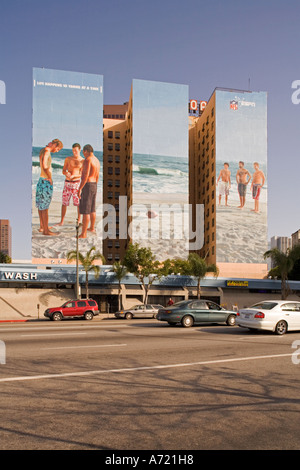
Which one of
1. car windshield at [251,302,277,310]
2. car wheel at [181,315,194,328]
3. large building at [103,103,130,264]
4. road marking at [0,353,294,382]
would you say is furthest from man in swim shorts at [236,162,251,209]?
road marking at [0,353,294,382]

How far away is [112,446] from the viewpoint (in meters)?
5.09

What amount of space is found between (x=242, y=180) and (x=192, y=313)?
2832 inches

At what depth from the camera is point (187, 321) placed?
20.8m

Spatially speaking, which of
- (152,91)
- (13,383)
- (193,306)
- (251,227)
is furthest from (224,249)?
(13,383)

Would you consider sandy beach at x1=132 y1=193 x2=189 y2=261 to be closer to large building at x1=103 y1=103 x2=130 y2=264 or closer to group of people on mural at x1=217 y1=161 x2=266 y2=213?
group of people on mural at x1=217 y1=161 x2=266 y2=213

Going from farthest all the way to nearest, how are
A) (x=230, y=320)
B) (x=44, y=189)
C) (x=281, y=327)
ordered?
(x=44, y=189), (x=230, y=320), (x=281, y=327)

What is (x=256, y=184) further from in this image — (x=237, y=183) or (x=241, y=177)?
(x=237, y=183)

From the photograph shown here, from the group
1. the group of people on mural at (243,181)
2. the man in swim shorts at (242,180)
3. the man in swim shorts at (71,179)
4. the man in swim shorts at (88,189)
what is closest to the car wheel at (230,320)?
the man in swim shorts at (88,189)

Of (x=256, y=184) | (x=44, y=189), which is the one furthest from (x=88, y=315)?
(x=256, y=184)

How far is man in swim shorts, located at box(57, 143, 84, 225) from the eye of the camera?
80562mm

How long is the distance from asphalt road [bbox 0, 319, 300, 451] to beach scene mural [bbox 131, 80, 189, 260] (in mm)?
72273

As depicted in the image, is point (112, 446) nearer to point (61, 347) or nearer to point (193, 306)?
point (61, 347)

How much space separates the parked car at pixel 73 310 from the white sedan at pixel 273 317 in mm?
17084
